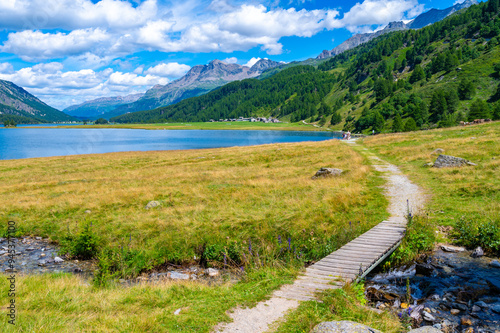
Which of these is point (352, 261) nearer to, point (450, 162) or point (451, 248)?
point (451, 248)

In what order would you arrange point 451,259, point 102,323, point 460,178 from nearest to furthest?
1. point 102,323
2. point 451,259
3. point 460,178

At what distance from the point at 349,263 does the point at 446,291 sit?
10.1 feet

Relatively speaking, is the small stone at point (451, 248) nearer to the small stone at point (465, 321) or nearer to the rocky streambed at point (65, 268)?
the small stone at point (465, 321)

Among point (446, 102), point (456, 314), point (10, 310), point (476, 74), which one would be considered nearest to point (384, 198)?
point (456, 314)

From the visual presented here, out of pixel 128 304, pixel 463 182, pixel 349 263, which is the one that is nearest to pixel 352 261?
pixel 349 263

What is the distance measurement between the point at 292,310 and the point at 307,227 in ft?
24.3

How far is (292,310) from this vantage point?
7.10 m

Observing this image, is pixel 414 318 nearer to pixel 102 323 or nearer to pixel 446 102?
pixel 102 323

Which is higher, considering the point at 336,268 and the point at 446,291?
the point at 336,268

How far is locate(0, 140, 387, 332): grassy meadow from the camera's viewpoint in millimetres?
7043

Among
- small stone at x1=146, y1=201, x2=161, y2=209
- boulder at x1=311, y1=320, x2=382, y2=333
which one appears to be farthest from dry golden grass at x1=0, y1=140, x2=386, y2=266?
boulder at x1=311, y1=320, x2=382, y2=333

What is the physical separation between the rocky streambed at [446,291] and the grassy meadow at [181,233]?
9.43 ft

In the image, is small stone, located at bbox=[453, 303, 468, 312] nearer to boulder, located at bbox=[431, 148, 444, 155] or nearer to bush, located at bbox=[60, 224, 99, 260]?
bush, located at bbox=[60, 224, 99, 260]

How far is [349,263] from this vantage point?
32.4ft
